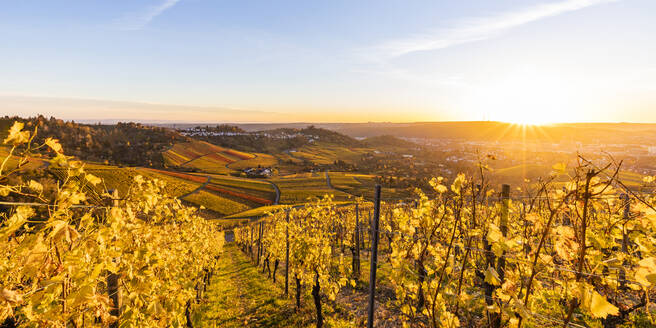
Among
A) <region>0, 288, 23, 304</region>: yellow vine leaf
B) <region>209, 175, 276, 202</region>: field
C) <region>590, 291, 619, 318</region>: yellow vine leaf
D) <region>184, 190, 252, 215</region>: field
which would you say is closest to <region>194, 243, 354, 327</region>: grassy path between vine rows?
<region>590, 291, 619, 318</region>: yellow vine leaf

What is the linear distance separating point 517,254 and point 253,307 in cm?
989

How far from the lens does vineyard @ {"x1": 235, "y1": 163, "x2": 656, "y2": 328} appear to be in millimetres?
2348

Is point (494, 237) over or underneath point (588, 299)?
over

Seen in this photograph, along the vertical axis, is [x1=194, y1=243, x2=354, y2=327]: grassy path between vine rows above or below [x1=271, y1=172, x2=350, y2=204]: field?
above

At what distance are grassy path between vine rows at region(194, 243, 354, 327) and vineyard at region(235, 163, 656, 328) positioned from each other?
0.68m

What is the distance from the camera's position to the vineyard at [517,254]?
2.35m

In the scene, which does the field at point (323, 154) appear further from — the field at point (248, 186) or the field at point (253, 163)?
the field at point (248, 186)

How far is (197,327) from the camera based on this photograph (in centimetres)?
934

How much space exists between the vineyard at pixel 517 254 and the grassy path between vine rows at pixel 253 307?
2.23 ft

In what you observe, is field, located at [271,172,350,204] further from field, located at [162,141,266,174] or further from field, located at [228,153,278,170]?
field, located at [162,141,266,174]

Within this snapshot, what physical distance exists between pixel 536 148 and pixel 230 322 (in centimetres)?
13827

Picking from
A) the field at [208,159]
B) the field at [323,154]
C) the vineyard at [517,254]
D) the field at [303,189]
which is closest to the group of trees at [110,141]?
the field at [208,159]

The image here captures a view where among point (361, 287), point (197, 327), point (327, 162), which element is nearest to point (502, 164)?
point (327, 162)

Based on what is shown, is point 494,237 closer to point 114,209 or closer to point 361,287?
point 114,209
